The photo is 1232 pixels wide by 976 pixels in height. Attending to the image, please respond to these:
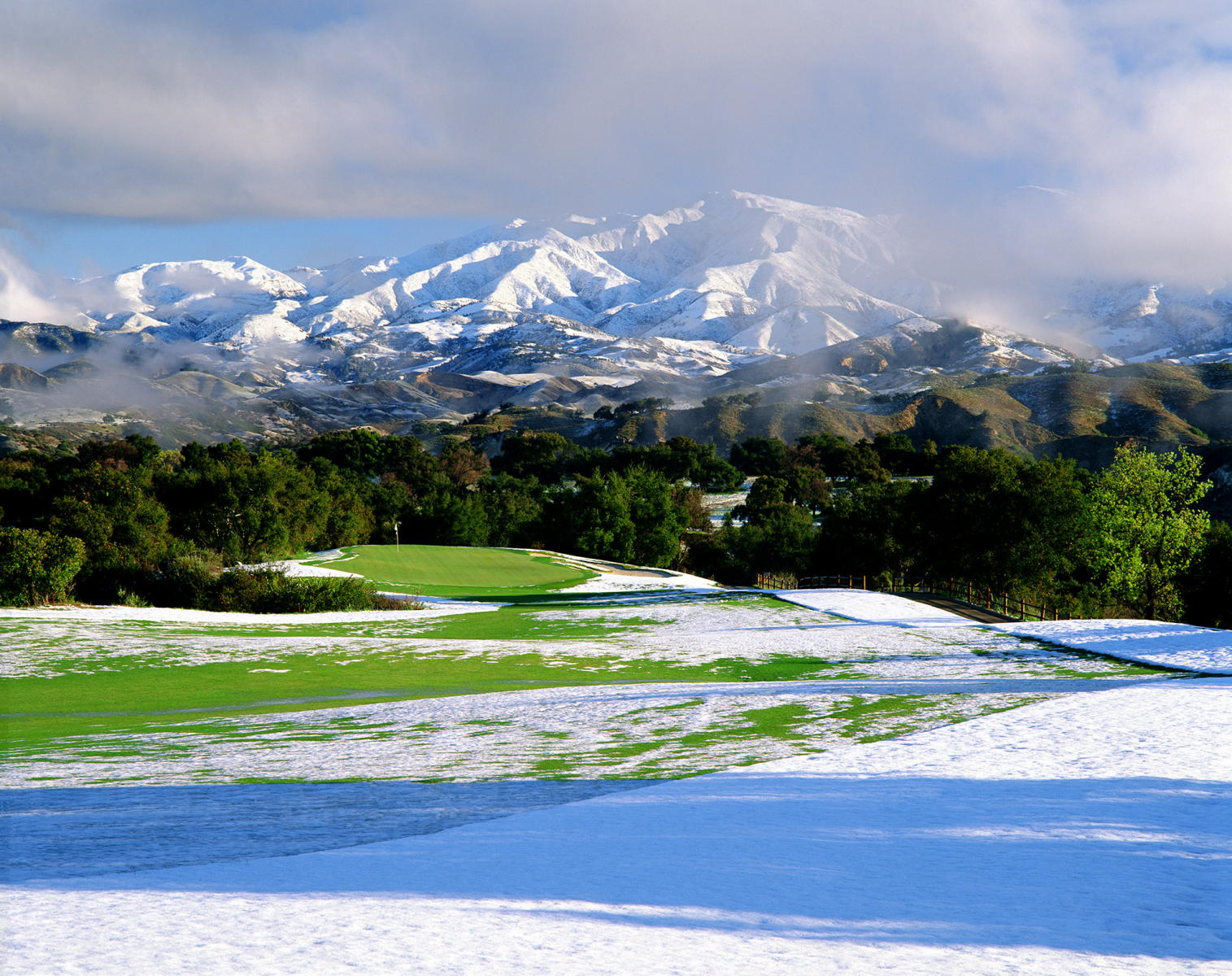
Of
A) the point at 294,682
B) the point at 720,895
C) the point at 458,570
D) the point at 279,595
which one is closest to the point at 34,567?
the point at 279,595

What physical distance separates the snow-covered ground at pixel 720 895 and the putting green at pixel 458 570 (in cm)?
3445

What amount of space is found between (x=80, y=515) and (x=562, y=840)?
3692 centimetres

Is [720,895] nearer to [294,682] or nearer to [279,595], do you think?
[294,682]

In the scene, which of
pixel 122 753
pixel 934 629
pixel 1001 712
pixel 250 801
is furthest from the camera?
pixel 934 629

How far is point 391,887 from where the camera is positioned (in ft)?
17.8

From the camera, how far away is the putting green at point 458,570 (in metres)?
43.3

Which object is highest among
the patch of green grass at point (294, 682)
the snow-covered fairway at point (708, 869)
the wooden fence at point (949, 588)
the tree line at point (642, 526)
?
the tree line at point (642, 526)

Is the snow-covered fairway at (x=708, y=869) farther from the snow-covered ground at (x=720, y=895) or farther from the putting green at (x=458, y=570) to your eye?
the putting green at (x=458, y=570)

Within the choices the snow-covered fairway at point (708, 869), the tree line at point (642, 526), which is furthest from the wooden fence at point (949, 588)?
the snow-covered fairway at point (708, 869)

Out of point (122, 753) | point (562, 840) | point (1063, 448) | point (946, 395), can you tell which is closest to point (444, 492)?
point (122, 753)

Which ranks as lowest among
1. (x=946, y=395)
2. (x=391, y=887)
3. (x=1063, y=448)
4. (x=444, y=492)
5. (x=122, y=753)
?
(x=122, y=753)

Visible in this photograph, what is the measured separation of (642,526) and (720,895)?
6659cm

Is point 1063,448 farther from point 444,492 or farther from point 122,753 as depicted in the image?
point 122,753

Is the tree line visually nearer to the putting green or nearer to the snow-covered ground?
the putting green
